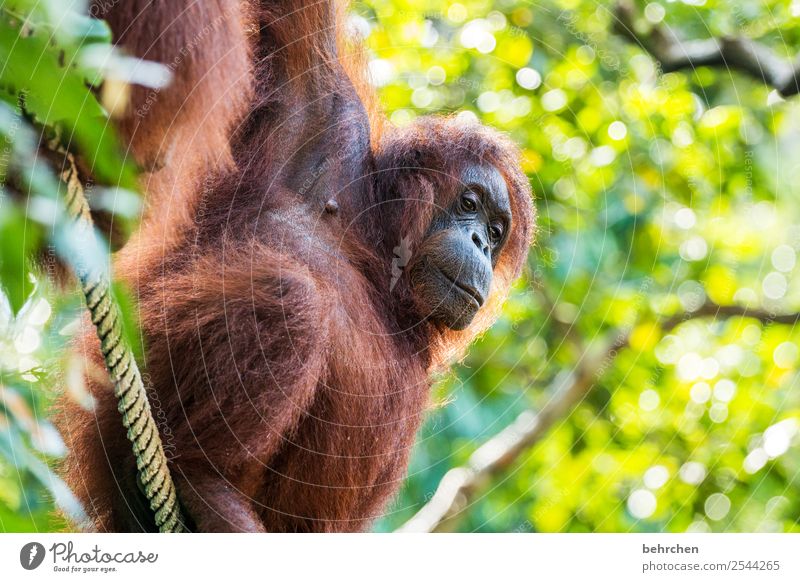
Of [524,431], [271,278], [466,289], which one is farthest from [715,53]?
[271,278]

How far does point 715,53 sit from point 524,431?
1865 mm

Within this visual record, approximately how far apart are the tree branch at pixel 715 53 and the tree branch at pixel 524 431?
3.70 ft

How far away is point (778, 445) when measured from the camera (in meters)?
4.32

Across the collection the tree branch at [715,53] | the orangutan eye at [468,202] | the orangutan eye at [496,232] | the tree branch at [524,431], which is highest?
the orangutan eye at [468,202]

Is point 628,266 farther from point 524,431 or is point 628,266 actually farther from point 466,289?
point 466,289

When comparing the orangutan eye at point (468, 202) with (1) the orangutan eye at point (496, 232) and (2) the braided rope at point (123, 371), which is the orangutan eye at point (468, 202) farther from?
(2) the braided rope at point (123, 371)

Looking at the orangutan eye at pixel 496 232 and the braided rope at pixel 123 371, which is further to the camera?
the orangutan eye at pixel 496 232

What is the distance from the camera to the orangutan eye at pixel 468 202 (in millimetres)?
2945

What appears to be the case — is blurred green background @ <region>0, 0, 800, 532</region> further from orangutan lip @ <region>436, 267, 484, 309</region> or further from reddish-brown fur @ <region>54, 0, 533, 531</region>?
orangutan lip @ <region>436, 267, 484, 309</region>

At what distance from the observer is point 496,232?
3.03m
